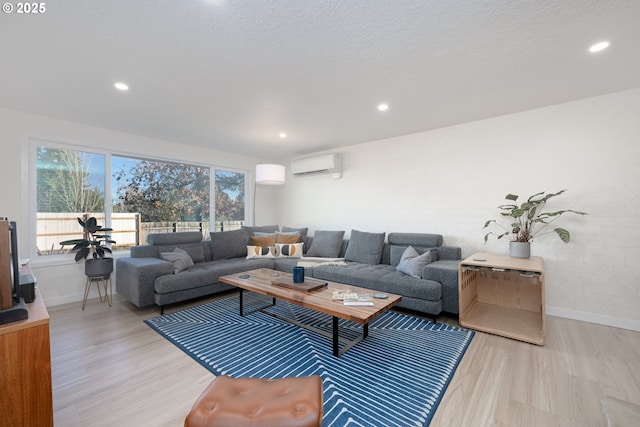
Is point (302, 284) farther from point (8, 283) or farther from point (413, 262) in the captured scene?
point (8, 283)

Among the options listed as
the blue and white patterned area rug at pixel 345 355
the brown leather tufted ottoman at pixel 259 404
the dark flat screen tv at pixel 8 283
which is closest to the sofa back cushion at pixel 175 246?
the blue and white patterned area rug at pixel 345 355

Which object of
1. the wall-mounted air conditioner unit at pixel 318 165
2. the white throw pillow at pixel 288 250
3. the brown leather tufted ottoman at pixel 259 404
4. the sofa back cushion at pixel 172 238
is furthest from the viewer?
the wall-mounted air conditioner unit at pixel 318 165

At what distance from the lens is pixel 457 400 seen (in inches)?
65.5

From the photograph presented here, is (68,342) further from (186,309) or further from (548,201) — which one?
(548,201)

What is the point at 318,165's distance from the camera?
4797 millimetres

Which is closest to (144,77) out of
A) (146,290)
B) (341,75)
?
(341,75)

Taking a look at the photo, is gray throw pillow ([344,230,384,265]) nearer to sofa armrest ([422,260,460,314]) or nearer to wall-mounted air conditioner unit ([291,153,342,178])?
sofa armrest ([422,260,460,314])

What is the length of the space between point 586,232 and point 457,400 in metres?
2.49

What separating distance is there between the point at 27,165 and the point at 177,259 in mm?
2051

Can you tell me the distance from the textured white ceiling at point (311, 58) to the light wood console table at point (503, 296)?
5.60 ft

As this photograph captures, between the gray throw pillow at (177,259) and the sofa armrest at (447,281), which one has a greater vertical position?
the gray throw pillow at (177,259)

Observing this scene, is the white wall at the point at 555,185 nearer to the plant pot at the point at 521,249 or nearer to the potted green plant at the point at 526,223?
the potted green plant at the point at 526,223

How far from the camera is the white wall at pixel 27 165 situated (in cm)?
302

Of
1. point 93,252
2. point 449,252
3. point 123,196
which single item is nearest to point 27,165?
point 123,196
